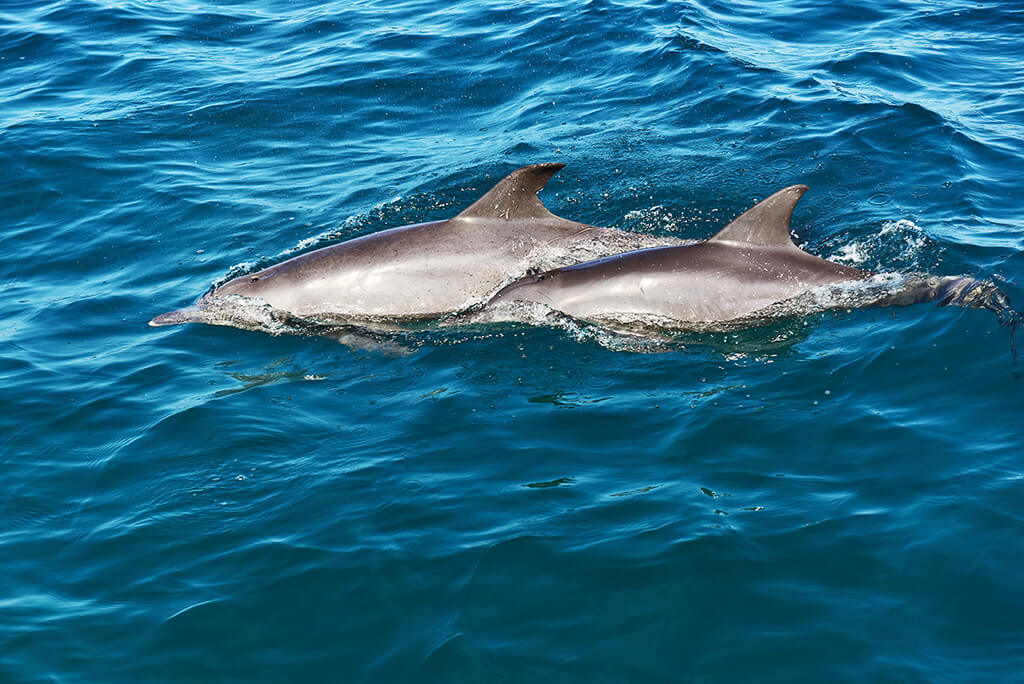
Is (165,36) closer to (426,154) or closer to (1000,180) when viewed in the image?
(426,154)

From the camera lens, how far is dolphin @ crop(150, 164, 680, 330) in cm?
1086

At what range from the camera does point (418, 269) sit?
11.0 m

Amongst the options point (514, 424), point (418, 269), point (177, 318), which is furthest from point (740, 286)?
point (177, 318)

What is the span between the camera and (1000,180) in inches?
514

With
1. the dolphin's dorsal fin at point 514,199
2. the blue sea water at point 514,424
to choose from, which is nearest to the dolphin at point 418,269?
the dolphin's dorsal fin at point 514,199

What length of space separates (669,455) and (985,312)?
152 inches

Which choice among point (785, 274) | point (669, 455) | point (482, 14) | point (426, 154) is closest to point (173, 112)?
point (426, 154)

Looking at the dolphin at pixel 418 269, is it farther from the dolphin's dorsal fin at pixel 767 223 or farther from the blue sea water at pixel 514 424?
the dolphin's dorsal fin at pixel 767 223

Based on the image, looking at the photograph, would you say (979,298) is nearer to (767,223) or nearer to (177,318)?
(767,223)

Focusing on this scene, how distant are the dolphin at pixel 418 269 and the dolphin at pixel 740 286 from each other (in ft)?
2.90

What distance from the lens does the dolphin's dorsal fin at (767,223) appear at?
384 inches

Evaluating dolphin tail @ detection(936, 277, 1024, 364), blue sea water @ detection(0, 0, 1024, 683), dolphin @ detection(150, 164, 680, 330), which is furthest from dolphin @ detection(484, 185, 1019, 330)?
dolphin @ detection(150, 164, 680, 330)

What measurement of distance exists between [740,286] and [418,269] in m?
3.46

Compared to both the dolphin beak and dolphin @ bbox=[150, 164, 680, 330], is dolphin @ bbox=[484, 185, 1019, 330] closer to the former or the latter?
dolphin @ bbox=[150, 164, 680, 330]
